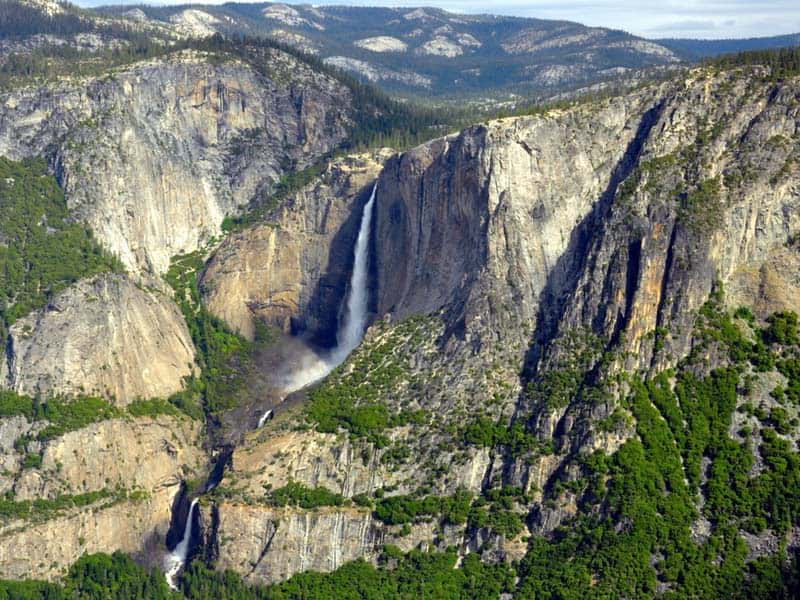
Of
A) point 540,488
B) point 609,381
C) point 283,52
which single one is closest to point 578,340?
Answer: point 609,381

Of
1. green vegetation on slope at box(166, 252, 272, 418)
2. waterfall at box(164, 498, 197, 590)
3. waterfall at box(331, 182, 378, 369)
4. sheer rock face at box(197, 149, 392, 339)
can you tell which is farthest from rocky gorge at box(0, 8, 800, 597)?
sheer rock face at box(197, 149, 392, 339)

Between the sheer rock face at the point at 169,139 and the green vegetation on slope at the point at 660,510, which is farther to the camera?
the sheer rock face at the point at 169,139

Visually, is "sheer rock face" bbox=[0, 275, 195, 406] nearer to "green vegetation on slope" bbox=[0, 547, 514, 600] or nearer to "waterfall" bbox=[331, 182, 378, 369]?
"waterfall" bbox=[331, 182, 378, 369]

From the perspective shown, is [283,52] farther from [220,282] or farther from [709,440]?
[709,440]

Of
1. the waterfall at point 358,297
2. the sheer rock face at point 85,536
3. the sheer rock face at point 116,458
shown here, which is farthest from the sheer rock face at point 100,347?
the waterfall at point 358,297

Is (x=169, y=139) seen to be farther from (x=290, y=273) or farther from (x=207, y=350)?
(x=207, y=350)

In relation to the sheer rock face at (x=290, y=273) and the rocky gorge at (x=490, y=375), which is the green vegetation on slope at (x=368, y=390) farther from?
the sheer rock face at (x=290, y=273)
